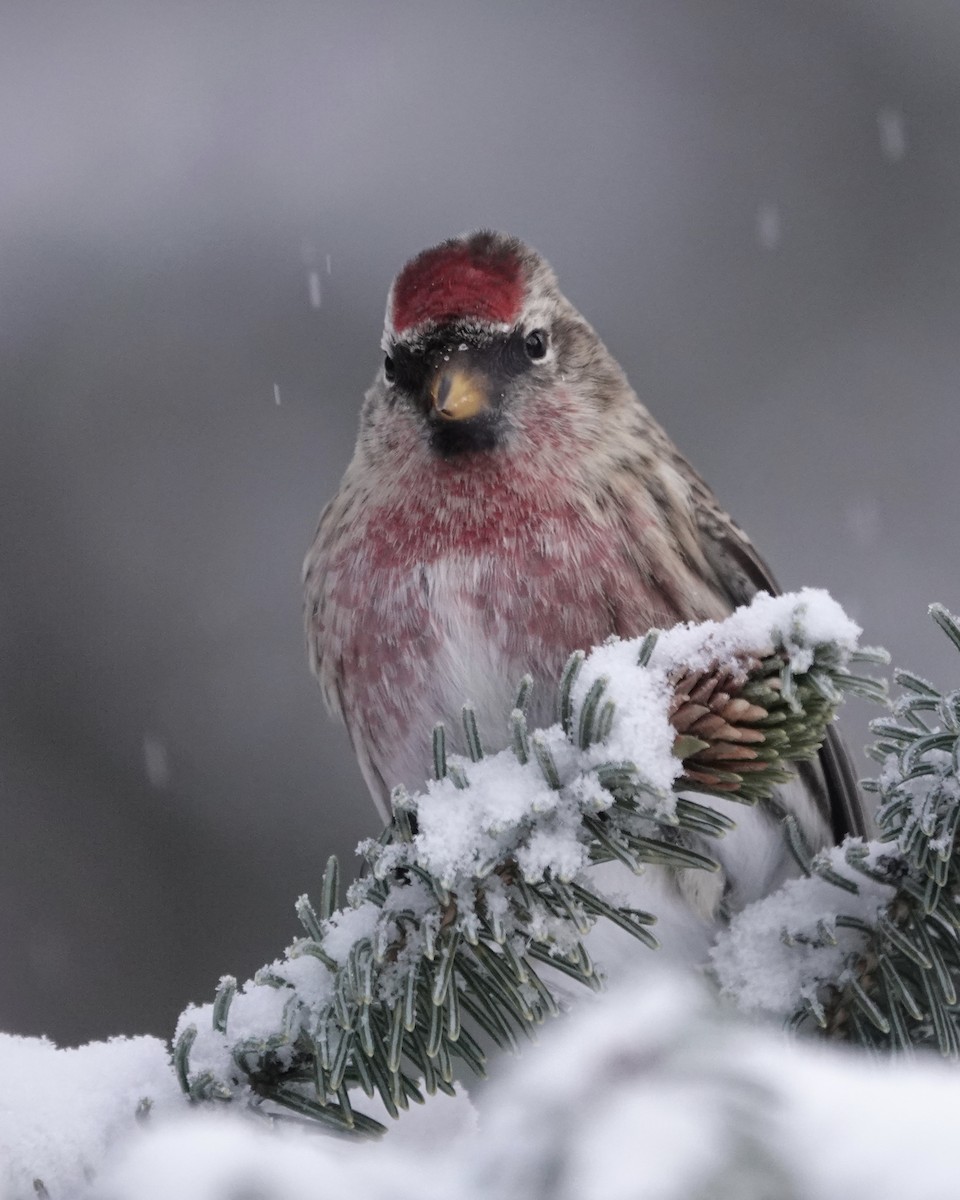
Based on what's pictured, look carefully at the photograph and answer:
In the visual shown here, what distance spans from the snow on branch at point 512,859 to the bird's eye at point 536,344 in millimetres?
1040

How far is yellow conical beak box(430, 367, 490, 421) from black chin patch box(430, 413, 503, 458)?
2 centimetres

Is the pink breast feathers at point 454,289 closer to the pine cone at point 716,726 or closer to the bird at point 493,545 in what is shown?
the bird at point 493,545

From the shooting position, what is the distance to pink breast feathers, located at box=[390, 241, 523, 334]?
1.97 metres

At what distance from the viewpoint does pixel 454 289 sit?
197 centimetres

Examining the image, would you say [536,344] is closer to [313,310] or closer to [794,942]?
[794,942]

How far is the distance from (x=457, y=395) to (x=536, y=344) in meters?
0.27

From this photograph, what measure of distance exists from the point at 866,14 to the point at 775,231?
914 millimetres

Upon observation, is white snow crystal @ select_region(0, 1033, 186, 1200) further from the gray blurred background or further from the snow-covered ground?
the gray blurred background

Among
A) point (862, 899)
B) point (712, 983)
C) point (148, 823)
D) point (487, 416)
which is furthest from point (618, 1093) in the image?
point (148, 823)

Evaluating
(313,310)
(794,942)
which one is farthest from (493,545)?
(313,310)

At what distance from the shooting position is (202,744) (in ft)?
14.9

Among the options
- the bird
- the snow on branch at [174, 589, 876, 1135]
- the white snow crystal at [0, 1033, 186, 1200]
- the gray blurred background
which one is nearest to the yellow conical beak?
the bird

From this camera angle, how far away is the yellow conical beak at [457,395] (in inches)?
75.2

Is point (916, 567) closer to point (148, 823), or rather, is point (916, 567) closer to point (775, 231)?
point (775, 231)
